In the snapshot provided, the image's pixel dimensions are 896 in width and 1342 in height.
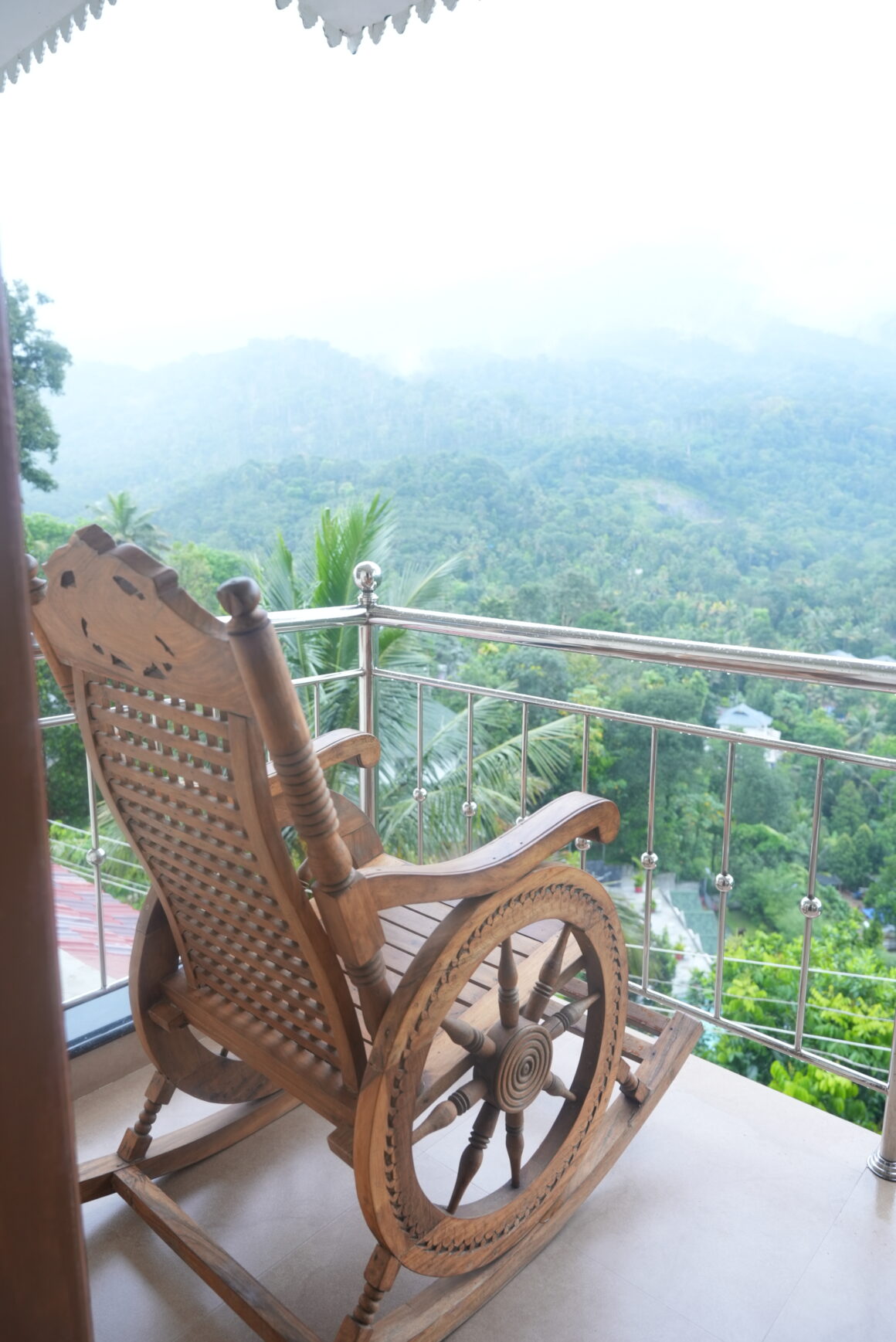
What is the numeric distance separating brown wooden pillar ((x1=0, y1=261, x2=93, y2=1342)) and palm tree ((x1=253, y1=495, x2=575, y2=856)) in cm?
864

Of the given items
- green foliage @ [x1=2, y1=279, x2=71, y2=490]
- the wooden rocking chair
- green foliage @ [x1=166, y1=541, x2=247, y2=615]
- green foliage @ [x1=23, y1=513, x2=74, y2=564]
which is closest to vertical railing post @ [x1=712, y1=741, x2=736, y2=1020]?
the wooden rocking chair

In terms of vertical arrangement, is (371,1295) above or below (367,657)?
below

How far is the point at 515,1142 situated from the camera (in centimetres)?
146

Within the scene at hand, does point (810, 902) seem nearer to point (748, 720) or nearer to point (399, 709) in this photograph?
point (399, 709)

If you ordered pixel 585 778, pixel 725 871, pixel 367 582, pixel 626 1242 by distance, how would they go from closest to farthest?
pixel 626 1242 → pixel 725 871 → pixel 585 778 → pixel 367 582

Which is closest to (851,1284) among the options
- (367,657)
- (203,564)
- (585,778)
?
(585,778)

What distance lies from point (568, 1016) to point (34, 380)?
1749 cm

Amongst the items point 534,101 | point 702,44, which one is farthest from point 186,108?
point 702,44

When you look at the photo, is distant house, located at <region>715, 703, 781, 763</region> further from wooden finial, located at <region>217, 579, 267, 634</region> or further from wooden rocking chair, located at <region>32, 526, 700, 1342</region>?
wooden finial, located at <region>217, 579, 267, 634</region>

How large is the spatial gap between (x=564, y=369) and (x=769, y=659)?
19016mm

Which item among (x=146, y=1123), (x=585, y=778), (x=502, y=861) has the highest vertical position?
(x=502, y=861)

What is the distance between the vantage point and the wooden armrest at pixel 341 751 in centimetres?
161

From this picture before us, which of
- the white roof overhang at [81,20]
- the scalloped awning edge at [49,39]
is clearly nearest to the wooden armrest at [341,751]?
the white roof overhang at [81,20]

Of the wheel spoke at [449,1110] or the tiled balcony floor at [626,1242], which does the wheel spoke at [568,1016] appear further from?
the tiled balcony floor at [626,1242]
